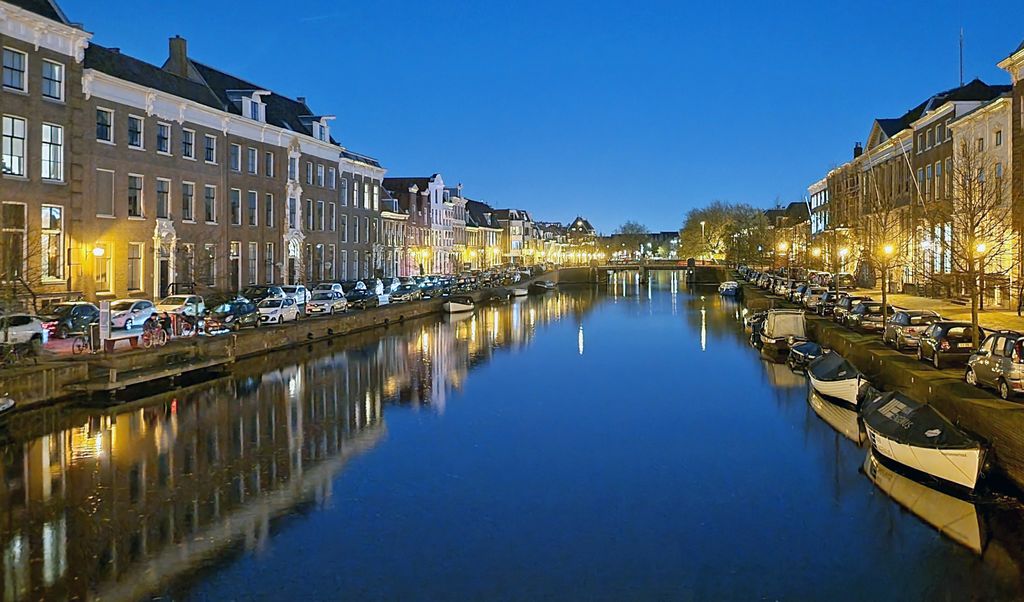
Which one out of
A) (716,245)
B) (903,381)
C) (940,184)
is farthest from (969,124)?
(716,245)

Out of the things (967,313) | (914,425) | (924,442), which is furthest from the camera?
(967,313)

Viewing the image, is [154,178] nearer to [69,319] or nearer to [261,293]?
[261,293]

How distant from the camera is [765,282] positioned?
290ft

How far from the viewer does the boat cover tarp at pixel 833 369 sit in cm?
2919

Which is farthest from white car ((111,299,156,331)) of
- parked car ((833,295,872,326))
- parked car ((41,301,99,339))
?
parked car ((833,295,872,326))

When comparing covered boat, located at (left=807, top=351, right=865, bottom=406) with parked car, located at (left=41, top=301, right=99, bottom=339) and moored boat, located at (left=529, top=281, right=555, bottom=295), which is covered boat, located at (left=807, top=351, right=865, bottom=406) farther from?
moored boat, located at (left=529, top=281, right=555, bottom=295)

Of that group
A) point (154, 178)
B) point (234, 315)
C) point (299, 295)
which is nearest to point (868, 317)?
point (234, 315)

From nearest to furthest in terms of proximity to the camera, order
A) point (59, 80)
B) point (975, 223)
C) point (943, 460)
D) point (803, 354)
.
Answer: point (943, 460)
point (975, 223)
point (803, 354)
point (59, 80)

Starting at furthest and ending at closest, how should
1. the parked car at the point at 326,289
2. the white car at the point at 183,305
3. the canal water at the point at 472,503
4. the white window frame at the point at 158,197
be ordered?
the parked car at the point at 326,289, the white window frame at the point at 158,197, the white car at the point at 183,305, the canal water at the point at 472,503

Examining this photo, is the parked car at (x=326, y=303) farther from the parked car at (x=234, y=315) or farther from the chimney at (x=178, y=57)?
the chimney at (x=178, y=57)

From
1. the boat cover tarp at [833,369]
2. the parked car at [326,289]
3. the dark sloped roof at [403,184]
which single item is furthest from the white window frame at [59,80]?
the dark sloped roof at [403,184]

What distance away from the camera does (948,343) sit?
1085 inches

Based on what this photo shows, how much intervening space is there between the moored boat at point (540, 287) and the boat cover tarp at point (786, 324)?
2843 inches

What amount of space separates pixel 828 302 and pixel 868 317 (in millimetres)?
12671
